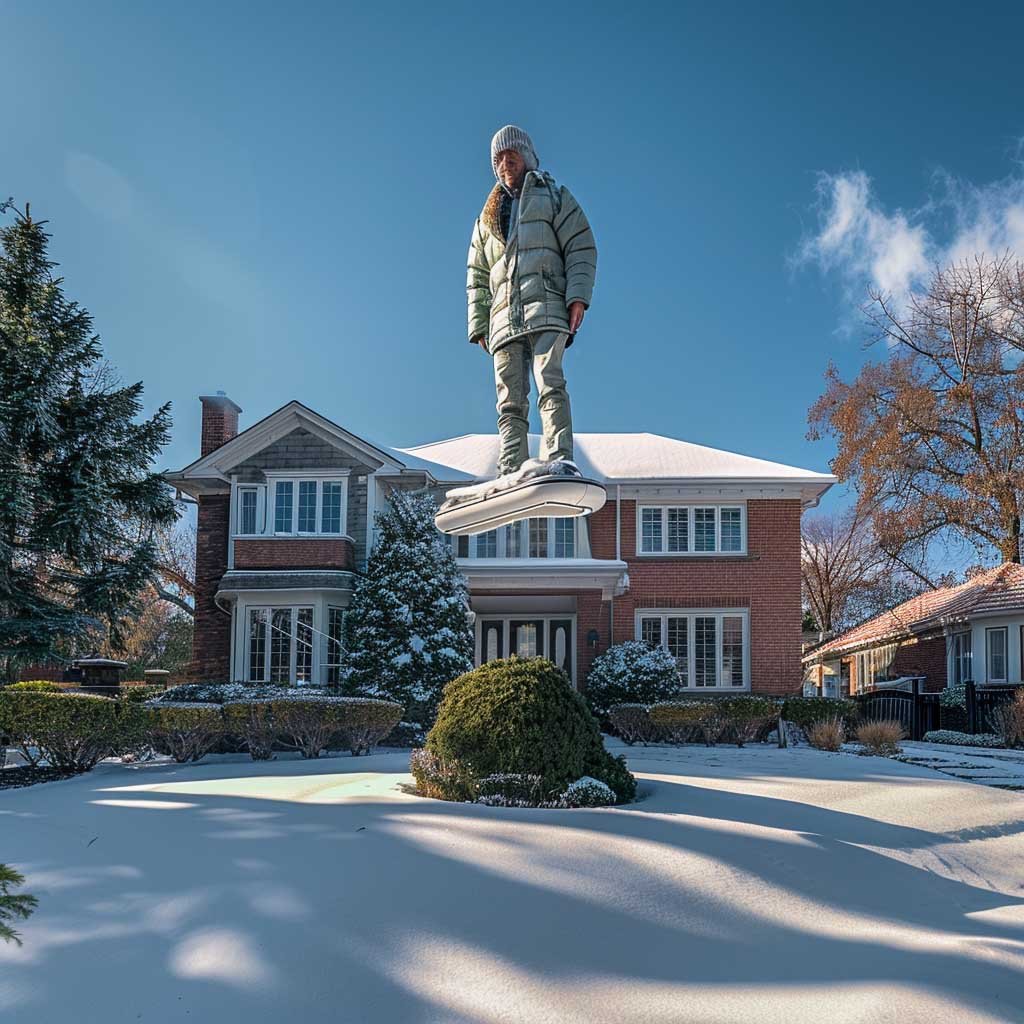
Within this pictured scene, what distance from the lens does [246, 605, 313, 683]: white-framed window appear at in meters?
21.2

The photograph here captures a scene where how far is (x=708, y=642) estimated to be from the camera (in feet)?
75.9

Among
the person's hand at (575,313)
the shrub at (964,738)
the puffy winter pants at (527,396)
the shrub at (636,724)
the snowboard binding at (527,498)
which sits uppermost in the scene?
the person's hand at (575,313)

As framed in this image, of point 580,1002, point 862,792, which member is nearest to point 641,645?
point 862,792

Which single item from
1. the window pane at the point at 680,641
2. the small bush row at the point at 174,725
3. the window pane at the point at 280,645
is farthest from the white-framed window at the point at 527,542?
the small bush row at the point at 174,725

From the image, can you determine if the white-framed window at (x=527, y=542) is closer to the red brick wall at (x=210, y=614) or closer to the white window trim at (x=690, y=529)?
the white window trim at (x=690, y=529)

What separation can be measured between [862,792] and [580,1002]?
19.0 feet

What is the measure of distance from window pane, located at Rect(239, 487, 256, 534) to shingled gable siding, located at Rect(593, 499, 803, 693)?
800 centimetres

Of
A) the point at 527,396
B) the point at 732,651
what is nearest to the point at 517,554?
the point at 732,651

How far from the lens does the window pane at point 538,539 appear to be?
75.5 feet

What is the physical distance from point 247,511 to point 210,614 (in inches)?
104

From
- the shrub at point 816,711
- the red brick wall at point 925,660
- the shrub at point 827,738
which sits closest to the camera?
the shrub at point 827,738

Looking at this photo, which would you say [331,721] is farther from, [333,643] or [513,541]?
[513,541]

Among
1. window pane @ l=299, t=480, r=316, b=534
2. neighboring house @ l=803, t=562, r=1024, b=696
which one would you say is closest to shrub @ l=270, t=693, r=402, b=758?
window pane @ l=299, t=480, r=316, b=534

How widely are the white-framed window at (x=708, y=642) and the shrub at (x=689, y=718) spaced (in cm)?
570
